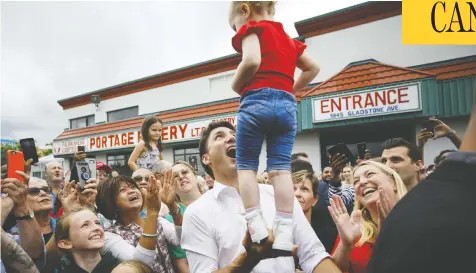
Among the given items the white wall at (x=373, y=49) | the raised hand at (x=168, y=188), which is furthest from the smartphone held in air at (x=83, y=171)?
the white wall at (x=373, y=49)

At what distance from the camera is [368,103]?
30.3 feet

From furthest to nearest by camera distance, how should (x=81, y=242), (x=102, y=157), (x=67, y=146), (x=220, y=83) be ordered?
(x=67, y=146) < (x=102, y=157) < (x=220, y=83) < (x=81, y=242)

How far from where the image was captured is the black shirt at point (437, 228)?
73 cm

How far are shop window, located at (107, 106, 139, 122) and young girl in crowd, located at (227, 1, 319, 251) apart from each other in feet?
49.0

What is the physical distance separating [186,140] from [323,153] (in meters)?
4.40

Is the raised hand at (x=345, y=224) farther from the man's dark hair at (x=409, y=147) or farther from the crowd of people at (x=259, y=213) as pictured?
the man's dark hair at (x=409, y=147)

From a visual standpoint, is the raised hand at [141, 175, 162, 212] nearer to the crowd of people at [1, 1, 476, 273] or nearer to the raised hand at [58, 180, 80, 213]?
the crowd of people at [1, 1, 476, 273]

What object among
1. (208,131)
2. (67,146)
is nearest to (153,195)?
(208,131)

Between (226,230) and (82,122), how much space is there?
18.8 metres

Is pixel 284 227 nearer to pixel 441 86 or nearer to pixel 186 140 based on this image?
pixel 441 86

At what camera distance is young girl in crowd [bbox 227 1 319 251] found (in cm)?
160

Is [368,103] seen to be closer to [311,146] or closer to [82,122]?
[311,146]

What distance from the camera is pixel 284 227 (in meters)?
1.60

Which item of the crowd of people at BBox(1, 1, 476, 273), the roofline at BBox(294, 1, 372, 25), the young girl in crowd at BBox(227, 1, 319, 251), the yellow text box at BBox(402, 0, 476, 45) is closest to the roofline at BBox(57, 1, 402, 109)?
the roofline at BBox(294, 1, 372, 25)
